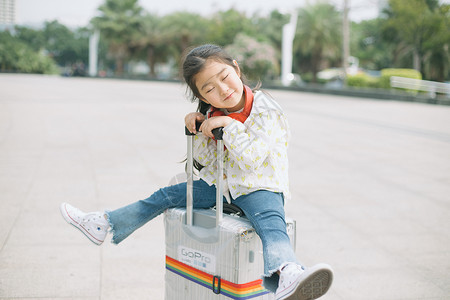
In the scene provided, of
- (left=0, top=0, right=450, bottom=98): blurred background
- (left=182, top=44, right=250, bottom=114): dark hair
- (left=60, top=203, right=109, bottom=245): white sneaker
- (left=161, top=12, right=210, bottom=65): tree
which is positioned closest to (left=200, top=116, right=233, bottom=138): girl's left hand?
(left=182, top=44, right=250, bottom=114): dark hair

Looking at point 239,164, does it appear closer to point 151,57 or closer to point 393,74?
Result: point 393,74

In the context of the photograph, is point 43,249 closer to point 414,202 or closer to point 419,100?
point 414,202

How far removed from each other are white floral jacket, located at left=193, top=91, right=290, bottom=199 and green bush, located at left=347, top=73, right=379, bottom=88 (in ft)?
69.1

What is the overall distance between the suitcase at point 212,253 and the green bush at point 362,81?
21.2 meters

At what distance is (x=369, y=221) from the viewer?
4.21 meters

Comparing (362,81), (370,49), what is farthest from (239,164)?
(370,49)

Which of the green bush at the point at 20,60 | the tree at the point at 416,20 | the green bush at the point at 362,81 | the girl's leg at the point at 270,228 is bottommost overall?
the girl's leg at the point at 270,228

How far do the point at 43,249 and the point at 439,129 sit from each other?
9067 millimetres

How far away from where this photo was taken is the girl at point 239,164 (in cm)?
194

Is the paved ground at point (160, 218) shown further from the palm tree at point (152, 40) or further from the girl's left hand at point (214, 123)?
the palm tree at point (152, 40)

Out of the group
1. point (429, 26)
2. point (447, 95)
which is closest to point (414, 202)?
point (447, 95)

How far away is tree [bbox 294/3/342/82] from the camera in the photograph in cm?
3500

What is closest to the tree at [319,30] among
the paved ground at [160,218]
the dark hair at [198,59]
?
the paved ground at [160,218]

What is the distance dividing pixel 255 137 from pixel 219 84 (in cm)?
26
